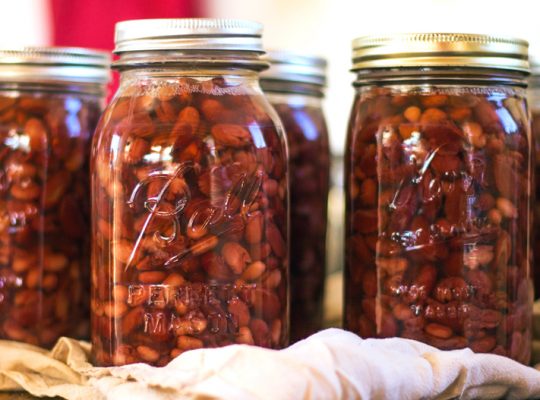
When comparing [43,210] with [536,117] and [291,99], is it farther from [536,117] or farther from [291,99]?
[536,117]

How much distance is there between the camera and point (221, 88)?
35.3 inches

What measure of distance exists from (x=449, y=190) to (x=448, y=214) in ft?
0.07

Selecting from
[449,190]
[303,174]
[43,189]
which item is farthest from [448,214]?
[43,189]

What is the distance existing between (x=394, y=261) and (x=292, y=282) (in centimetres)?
20

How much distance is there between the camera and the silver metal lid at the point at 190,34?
0.87 meters

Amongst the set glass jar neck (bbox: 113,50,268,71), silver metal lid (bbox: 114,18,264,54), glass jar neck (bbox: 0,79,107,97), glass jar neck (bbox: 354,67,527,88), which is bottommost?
glass jar neck (bbox: 0,79,107,97)

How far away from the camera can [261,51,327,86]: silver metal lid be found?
1.07m

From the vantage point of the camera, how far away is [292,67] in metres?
1.08

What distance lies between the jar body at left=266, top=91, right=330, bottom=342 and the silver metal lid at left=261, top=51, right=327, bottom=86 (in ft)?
0.07

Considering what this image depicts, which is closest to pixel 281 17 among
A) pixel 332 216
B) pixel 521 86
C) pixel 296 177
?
pixel 332 216

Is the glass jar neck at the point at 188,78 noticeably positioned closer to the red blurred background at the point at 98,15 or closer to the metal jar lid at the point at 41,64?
the metal jar lid at the point at 41,64

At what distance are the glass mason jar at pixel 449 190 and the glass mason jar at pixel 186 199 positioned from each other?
0.33 feet

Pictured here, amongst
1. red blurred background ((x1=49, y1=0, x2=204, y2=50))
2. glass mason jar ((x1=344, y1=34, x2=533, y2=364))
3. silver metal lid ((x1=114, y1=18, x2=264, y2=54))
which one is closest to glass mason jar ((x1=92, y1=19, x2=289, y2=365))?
silver metal lid ((x1=114, y1=18, x2=264, y2=54))

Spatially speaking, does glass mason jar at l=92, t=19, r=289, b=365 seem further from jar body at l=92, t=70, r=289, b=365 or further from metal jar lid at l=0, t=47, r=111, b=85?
metal jar lid at l=0, t=47, r=111, b=85
